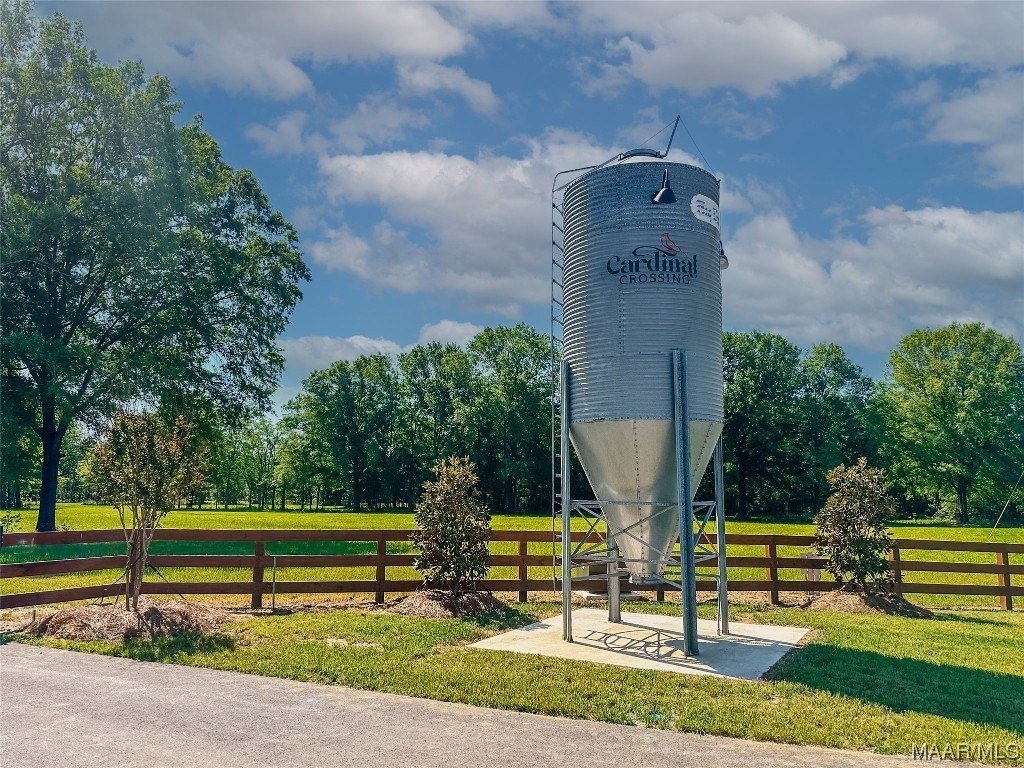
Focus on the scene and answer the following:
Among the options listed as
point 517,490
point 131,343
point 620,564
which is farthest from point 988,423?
point 131,343

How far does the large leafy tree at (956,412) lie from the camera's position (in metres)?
46.7

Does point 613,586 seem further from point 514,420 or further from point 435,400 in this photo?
point 435,400

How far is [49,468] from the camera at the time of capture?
75.8 feet

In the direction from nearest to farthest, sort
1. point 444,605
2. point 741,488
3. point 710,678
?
point 710,678, point 444,605, point 741,488

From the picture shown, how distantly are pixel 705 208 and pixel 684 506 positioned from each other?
4304mm

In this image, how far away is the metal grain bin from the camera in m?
9.70

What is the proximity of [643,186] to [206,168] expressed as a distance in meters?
21.7

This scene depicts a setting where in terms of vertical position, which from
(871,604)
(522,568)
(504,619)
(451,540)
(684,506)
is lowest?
(871,604)

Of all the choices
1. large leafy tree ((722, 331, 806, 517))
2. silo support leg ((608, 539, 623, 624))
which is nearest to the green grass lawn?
silo support leg ((608, 539, 623, 624))

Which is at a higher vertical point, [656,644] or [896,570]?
[896,570]

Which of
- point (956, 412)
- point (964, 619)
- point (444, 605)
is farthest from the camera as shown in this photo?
point (956, 412)

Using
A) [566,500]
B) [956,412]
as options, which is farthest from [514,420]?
[566,500]

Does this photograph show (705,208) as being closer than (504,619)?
Yes

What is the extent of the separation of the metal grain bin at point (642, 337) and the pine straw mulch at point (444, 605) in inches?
98.0
